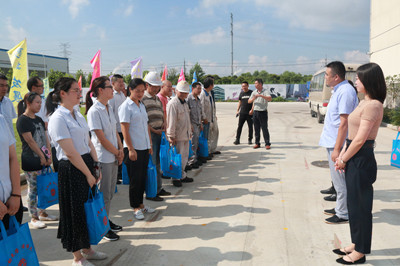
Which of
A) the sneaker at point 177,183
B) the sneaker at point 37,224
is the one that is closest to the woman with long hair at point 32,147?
the sneaker at point 37,224

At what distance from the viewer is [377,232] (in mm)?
3805

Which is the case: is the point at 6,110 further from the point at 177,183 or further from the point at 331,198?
the point at 331,198

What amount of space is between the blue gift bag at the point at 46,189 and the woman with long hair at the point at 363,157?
355cm

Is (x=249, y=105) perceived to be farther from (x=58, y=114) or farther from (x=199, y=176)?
(x=58, y=114)

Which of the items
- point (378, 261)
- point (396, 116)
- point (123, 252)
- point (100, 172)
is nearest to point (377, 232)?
point (378, 261)

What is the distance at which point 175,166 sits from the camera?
18.9ft

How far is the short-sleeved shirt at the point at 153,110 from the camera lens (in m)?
5.13

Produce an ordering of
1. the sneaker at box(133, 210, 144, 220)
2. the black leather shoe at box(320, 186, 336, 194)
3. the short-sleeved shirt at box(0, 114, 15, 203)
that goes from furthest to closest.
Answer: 1. the black leather shoe at box(320, 186, 336, 194)
2. the sneaker at box(133, 210, 144, 220)
3. the short-sleeved shirt at box(0, 114, 15, 203)

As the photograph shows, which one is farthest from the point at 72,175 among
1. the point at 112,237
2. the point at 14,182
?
the point at 112,237

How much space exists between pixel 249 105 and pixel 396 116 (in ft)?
27.2

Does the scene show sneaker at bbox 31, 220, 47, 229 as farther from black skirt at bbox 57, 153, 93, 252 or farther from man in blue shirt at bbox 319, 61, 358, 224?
man in blue shirt at bbox 319, 61, 358, 224

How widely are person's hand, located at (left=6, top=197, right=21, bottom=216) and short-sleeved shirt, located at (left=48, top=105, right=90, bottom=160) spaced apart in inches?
27.5

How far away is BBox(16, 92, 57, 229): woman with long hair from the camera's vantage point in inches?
163

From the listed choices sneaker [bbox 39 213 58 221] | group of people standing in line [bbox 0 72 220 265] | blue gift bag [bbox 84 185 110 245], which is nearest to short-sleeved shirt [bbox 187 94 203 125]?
group of people standing in line [bbox 0 72 220 265]
